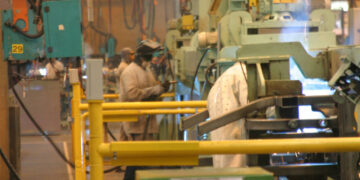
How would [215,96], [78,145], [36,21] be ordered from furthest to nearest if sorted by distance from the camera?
[36,21]
[78,145]
[215,96]

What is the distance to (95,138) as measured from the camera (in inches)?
118

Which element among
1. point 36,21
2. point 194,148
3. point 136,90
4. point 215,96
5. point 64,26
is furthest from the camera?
point 136,90

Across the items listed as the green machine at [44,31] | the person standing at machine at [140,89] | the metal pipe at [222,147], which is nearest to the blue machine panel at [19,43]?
the green machine at [44,31]

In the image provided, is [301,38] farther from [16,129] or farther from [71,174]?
[71,174]

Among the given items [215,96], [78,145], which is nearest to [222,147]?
[215,96]

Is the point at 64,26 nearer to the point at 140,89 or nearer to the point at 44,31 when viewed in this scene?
the point at 44,31

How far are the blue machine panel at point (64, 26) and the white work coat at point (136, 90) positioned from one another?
1561 mm

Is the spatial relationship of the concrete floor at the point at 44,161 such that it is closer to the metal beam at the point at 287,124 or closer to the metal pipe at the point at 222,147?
the metal beam at the point at 287,124

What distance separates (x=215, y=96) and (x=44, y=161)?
5871 mm

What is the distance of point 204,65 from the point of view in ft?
25.3

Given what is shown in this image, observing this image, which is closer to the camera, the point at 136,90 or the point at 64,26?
the point at 64,26

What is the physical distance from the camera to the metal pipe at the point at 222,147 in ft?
9.23

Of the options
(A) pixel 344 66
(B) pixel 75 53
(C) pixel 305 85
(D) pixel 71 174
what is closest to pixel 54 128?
(D) pixel 71 174

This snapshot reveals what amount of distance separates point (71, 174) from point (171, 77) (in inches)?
119
